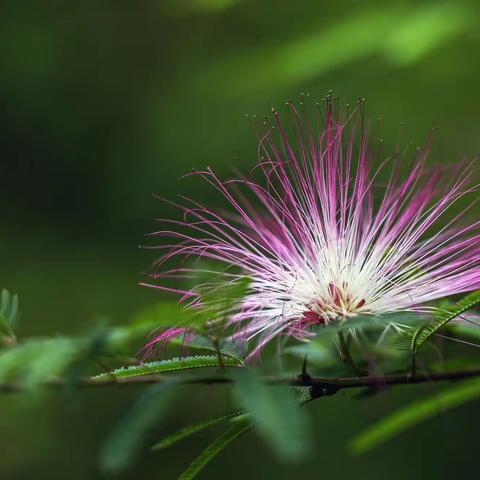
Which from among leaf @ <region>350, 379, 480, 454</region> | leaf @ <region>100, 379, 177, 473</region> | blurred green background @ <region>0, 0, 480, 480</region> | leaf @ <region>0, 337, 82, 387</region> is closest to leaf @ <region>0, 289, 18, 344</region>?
leaf @ <region>0, 337, 82, 387</region>

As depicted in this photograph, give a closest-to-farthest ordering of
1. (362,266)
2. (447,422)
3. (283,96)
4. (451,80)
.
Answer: (362,266), (451,80), (283,96), (447,422)

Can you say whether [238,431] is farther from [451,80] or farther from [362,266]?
[451,80]

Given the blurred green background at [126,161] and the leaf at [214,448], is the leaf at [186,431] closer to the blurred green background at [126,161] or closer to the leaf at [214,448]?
the leaf at [214,448]

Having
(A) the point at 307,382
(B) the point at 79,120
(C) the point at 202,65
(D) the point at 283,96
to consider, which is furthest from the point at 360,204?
(B) the point at 79,120

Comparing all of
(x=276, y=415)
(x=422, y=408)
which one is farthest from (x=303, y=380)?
(x=422, y=408)

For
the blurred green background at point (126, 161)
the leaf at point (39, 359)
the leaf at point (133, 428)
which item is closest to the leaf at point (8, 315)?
the leaf at point (39, 359)

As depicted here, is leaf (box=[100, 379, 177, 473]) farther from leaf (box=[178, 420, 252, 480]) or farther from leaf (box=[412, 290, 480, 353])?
leaf (box=[412, 290, 480, 353])
